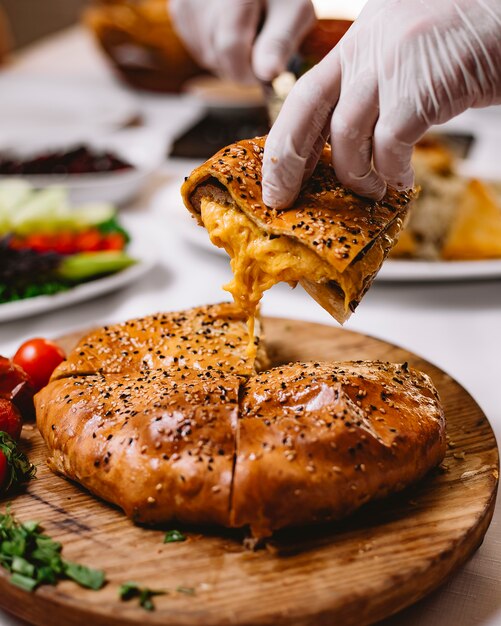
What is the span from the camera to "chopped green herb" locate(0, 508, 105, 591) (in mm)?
1965

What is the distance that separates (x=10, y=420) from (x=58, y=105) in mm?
6003

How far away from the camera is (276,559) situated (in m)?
2.06

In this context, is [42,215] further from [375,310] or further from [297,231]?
[297,231]

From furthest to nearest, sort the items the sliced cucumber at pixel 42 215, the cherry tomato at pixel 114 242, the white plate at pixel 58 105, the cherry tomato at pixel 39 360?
the white plate at pixel 58 105 → the sliced cucumber at pixel 42 215 → the cherry tomato at pixel 114 242 → the cherry tomato at pixel 39 360

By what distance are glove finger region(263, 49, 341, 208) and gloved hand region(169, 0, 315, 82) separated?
1573 mm

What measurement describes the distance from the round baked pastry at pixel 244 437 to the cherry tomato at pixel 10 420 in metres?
0.08

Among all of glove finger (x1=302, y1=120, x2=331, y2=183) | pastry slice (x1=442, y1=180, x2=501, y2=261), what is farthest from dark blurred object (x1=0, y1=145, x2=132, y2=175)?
glove finger (x1=302, y1=120, x2=331, y2=183)

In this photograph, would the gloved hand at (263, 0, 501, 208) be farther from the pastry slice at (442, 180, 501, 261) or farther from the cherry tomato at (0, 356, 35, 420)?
the pastry slice at (442, 180, 501, 261)

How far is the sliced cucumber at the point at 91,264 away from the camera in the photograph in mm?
4281

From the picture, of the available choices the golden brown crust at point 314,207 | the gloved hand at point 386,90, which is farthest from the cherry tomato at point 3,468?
the gloved hand at point 386,90

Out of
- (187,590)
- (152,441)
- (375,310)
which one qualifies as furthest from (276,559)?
(375,310)

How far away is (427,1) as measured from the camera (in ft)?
7.75

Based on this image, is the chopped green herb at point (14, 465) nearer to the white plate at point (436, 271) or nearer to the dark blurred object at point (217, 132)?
the white plate at point (436, 271)

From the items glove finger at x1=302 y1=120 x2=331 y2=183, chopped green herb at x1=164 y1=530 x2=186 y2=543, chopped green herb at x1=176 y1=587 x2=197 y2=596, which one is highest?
glove finger at x1=302 y1=120 x2=331 y2=183
